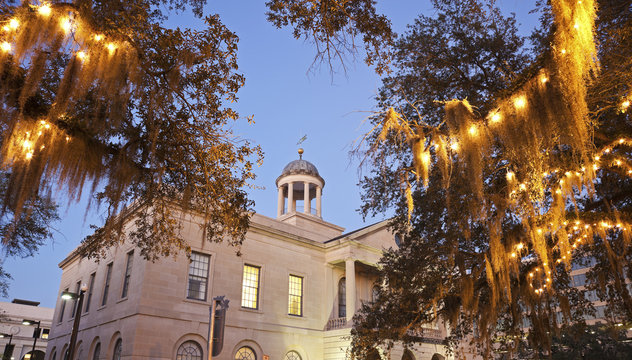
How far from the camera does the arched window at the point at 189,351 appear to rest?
21.0 metres

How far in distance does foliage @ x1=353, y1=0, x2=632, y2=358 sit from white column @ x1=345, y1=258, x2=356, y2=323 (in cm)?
1059

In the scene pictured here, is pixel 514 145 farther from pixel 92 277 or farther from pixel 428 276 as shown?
pixel 92 277

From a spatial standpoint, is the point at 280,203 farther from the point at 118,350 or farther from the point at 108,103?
the point at 108,103

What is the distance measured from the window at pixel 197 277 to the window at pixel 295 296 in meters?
5.88

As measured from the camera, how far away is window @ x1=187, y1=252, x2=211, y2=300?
74.1 ft

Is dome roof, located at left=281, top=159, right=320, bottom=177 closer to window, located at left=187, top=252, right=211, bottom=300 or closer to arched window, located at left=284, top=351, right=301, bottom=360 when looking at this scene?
window, located at left=187, top=252, right=211, bottom=300

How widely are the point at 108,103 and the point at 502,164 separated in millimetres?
8675

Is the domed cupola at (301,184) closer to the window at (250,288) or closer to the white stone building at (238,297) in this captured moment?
the white stone building at (238,297)

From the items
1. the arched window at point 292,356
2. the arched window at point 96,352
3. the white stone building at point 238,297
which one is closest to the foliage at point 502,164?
the white stone building at point 238,297

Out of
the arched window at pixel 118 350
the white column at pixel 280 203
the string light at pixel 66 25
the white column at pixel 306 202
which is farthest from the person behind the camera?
the white column at pixel 280 203

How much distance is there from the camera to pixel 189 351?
70.1ft

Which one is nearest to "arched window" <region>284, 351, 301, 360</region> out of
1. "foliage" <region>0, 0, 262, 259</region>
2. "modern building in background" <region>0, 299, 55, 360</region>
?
"foliage" <region>0, 0, 262, 259</region>

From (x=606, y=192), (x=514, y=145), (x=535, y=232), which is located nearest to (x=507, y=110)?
(x=514, y=145)

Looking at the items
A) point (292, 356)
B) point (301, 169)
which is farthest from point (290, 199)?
point (292, 356)
